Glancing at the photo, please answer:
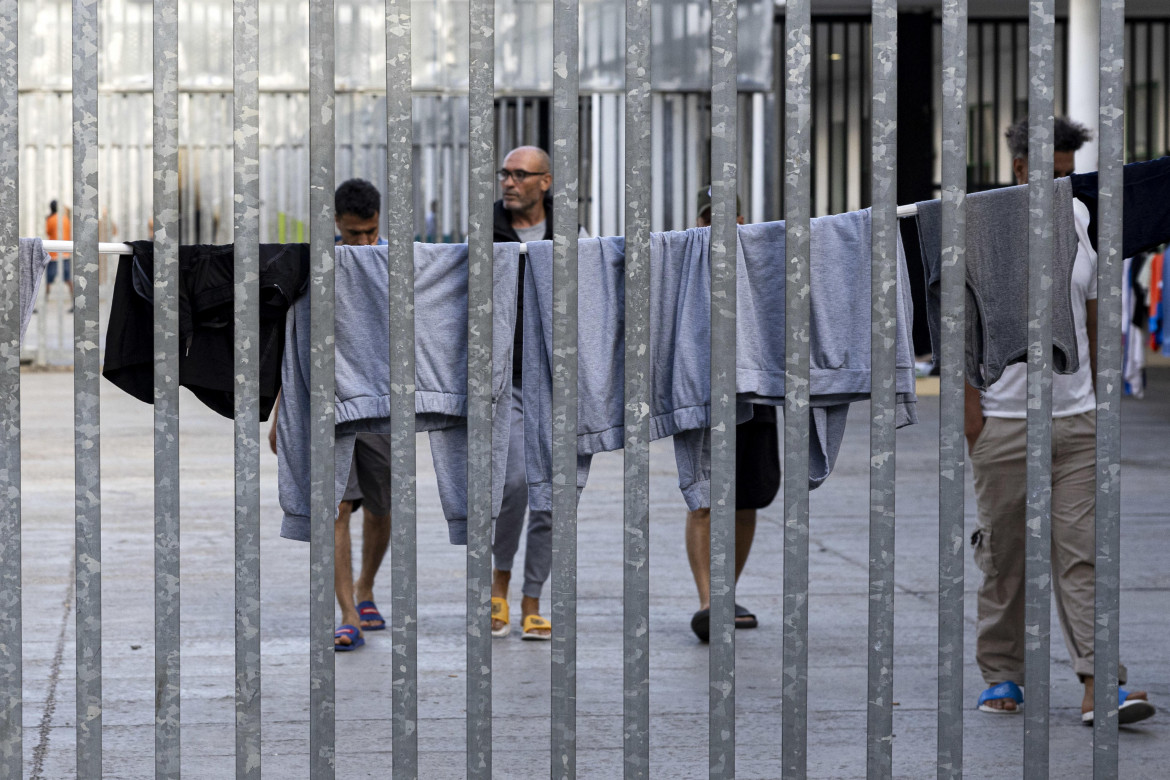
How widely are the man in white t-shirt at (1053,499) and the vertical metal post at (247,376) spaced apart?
2855mm

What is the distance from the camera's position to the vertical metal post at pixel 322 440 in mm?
3312

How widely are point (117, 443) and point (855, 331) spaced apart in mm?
10839

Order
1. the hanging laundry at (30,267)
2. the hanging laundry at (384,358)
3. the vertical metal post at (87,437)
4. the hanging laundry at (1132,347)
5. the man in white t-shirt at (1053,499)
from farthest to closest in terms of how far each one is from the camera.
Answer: the hanging laundry at (1132,347)
the man in white t-shirt at (1053,499)
the hanging laundry at (384,358)
the hanging laundry at (30,267)
the vertical metal post at (87,437)

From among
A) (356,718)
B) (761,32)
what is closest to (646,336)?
(356,718)

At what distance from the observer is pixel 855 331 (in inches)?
147

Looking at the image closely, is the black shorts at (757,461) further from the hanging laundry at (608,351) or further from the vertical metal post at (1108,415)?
the vertical metal post at (1108,415)

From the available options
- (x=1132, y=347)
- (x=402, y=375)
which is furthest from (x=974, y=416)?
(x=1132, y=347)

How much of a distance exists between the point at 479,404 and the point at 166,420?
2.20ft

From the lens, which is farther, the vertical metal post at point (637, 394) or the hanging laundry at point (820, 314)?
the hanging laundry at point (820, 314)

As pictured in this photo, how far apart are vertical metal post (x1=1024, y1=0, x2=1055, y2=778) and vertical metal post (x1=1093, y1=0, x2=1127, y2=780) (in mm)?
112

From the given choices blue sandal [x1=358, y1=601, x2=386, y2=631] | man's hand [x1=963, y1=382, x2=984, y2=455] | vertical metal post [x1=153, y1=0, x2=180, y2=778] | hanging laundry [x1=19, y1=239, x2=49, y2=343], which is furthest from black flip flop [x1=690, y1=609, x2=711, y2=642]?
hanging laundry [x1=19, y1=239, x2=49, y2=343]

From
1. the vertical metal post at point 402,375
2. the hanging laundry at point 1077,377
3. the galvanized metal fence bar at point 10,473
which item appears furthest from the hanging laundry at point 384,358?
the hanging laundry at point 1077,377

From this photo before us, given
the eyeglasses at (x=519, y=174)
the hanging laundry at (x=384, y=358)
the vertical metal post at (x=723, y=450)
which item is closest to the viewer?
the vertical metal post at (x=723, y=450)

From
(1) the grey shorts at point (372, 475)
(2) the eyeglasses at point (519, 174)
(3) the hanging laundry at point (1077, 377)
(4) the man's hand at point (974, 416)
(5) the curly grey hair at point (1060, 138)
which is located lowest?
(1) the grey shorts at point (372, 475)
